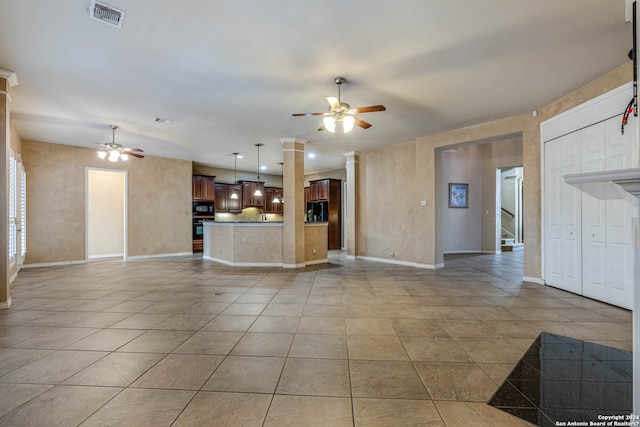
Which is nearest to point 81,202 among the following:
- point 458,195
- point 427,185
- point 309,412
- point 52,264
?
point 52,264

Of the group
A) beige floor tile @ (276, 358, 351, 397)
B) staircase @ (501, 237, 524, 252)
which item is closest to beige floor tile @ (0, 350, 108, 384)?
beige floor tile @ (276, 358, 351, 397)

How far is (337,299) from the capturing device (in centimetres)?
402

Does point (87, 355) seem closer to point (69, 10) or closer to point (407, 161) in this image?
point (69, 10)

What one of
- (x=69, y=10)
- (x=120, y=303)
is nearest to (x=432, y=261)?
(x=120, y=303)

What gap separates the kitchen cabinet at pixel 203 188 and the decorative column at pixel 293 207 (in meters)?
4.26

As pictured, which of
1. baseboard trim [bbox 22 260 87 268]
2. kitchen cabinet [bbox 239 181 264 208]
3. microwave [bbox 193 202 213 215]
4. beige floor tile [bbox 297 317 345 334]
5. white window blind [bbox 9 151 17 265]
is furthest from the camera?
kitchen cabinet [bbox 239 181 264 208]

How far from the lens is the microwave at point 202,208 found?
31.0ft

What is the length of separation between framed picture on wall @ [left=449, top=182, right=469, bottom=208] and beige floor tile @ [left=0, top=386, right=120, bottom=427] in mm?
9212

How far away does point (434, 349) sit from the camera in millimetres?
2492

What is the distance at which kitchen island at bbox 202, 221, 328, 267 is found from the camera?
6664mm

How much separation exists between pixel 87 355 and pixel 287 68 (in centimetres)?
344

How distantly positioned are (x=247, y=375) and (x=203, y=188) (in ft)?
27.6

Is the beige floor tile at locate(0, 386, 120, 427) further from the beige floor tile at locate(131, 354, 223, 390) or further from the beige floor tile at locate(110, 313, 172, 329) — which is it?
the beige floor tile at locate(110, 313, 172, 329)

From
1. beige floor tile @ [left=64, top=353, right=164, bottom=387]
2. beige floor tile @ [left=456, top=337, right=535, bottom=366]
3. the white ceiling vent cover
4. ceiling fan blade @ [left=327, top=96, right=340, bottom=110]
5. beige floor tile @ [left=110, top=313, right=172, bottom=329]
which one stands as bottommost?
beige floor tile @ [left=110, top=313, right=172, bottom=329]
